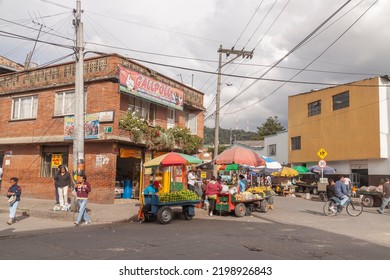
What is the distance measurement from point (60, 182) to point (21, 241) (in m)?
5.56

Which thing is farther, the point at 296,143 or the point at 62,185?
the point at 296,143

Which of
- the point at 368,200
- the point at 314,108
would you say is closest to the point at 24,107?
the point at 368,200

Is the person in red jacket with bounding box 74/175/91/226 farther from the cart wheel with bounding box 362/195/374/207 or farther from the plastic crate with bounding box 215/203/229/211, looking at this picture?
the cart wheel with bounding box 362/195/374/207

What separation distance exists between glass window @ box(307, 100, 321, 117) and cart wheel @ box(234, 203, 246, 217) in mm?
23302

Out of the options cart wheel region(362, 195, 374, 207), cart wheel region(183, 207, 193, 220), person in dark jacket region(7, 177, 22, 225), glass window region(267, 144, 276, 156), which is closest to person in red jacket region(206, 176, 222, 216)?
cart wheel region(183, 207, 193, 220)

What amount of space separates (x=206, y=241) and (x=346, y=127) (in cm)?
Result: 2649

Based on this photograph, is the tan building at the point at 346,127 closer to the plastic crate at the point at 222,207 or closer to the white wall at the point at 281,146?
the white wall at the point at 281,146

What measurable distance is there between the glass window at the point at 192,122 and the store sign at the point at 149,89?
2418 mm

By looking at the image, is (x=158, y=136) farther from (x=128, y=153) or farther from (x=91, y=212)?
(x=91, y=212)

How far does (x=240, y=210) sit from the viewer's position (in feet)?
47.8

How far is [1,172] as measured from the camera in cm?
1933

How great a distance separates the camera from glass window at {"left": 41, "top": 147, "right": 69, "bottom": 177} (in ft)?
59.9

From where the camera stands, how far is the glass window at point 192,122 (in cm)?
2311
